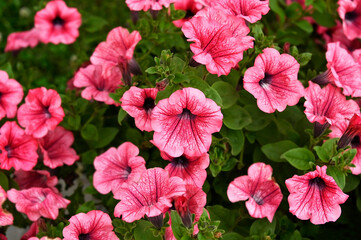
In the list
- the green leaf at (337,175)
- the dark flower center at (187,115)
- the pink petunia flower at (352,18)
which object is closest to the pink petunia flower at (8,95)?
the dark flower center at (187,115)

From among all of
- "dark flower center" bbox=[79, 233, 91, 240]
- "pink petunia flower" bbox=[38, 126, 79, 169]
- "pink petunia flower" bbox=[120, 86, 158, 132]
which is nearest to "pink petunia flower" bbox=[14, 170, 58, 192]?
"pink petunia flower" bbox=[38, 126, 79, 169]

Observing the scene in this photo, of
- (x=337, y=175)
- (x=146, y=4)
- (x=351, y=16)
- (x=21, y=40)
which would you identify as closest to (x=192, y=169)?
(x=337, y=175)

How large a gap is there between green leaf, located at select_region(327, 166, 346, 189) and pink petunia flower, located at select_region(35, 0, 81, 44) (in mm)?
1040

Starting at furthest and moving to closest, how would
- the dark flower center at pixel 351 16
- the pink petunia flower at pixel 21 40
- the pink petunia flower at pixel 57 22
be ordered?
the pink petunia flower at pixel 21 40 → the pink petunia flower at pixel 57 22 → the dark flower center at pixel 351 16

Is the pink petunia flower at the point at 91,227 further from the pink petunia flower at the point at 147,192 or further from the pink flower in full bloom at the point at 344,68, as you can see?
the pink flower in full bloom at the point at 344,68

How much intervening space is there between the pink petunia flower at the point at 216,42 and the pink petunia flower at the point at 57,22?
0.74 metres

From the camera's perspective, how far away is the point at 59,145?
4.52 ft

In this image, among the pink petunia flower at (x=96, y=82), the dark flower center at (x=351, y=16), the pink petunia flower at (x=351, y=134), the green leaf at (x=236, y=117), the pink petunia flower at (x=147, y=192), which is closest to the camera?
the pink petunia flower at (x=147, y=192)

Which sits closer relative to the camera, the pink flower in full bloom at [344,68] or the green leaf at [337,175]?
the green leaf at [337,175]

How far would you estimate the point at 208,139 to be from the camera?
106 cm

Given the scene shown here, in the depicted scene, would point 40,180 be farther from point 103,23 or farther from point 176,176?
point 103,23

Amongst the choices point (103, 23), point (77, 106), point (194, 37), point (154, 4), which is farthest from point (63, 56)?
point (194, 37)

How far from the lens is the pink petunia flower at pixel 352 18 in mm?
1414

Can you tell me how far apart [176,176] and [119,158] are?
0.22m
